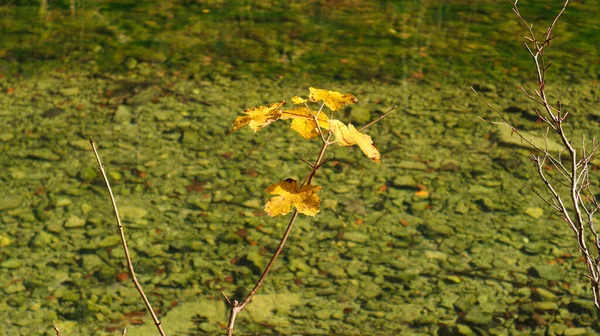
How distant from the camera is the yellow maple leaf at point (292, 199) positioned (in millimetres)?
1102

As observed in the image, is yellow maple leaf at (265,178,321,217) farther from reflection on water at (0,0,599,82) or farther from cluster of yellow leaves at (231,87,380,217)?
reflection on water at (0,0,599,82)

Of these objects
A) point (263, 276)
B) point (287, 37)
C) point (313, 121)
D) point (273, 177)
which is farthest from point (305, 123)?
point (287, 37)

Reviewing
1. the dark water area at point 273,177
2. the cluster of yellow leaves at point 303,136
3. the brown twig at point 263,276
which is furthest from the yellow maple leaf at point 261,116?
the dark water area at point 273,177

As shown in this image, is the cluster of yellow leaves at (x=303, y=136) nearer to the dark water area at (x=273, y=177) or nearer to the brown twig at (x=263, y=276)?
the brown twig at (x=263, y=276)

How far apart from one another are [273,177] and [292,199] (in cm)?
210

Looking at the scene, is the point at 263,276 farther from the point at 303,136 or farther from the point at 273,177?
the point at 273,177

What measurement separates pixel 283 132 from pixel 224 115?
0.32 metres

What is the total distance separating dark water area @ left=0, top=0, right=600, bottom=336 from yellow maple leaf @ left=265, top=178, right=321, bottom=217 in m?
1.41

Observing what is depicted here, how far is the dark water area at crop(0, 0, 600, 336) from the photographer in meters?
2.54

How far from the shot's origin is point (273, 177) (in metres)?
3.21

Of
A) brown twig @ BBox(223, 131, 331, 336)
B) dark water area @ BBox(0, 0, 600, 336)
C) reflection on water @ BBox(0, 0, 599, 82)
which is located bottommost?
dark water area @ BBox(0, 0, 600, 336)

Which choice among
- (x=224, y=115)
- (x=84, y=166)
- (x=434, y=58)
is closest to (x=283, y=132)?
(x=224, y=115)

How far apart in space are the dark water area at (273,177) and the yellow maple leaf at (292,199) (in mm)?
1415

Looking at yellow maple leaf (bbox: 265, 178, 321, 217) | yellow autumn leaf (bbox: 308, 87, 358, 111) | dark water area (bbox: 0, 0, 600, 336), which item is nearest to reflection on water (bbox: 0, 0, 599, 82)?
dark water area (bbox: 0, 0, 600, 336)
